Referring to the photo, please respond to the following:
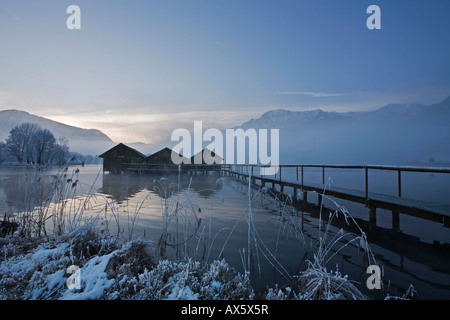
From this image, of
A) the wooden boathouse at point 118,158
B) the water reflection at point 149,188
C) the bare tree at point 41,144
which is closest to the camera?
the water reflection at point 149,188

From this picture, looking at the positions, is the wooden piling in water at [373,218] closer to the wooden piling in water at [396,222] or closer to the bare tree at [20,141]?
the wooden piling in water at [396,222]

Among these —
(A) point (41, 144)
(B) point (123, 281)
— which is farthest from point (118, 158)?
(B) point (123, 281)

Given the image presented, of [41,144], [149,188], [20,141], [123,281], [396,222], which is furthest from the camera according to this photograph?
[20,141]

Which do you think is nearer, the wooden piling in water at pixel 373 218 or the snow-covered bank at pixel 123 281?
the snow-covered bank at pixel 123 281

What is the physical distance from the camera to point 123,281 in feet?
9.58

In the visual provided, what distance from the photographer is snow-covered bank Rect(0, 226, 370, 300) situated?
8.89ft

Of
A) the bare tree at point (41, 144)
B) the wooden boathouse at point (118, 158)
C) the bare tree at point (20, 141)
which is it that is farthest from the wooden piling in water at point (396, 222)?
the bare tree at point (20, 141)

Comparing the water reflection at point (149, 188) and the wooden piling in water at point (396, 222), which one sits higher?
the wooden piling in water at point (396, 222)

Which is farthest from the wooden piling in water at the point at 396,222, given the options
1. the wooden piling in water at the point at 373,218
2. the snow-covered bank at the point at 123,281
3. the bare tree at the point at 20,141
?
the bare tree at the point at 20,141

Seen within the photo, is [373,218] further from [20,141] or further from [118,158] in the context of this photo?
[20,141]

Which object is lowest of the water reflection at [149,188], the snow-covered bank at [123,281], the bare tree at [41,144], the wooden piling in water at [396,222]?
the water reflection at [149,188]

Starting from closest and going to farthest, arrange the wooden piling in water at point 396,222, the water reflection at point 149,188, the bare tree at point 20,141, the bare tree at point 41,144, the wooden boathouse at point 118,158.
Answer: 1. the wooden piling in water at point 396,222
2. the water reflection at point 149,188
3. the wooden boathouse at point 118,158
4. the bare tree at point 41,144
5. the bare tree at point 20,141

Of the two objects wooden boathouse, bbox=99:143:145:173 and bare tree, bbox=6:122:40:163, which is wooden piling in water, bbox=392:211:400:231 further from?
bare tree, bbox=6:122:40:163

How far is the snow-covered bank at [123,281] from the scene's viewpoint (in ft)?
8.89
